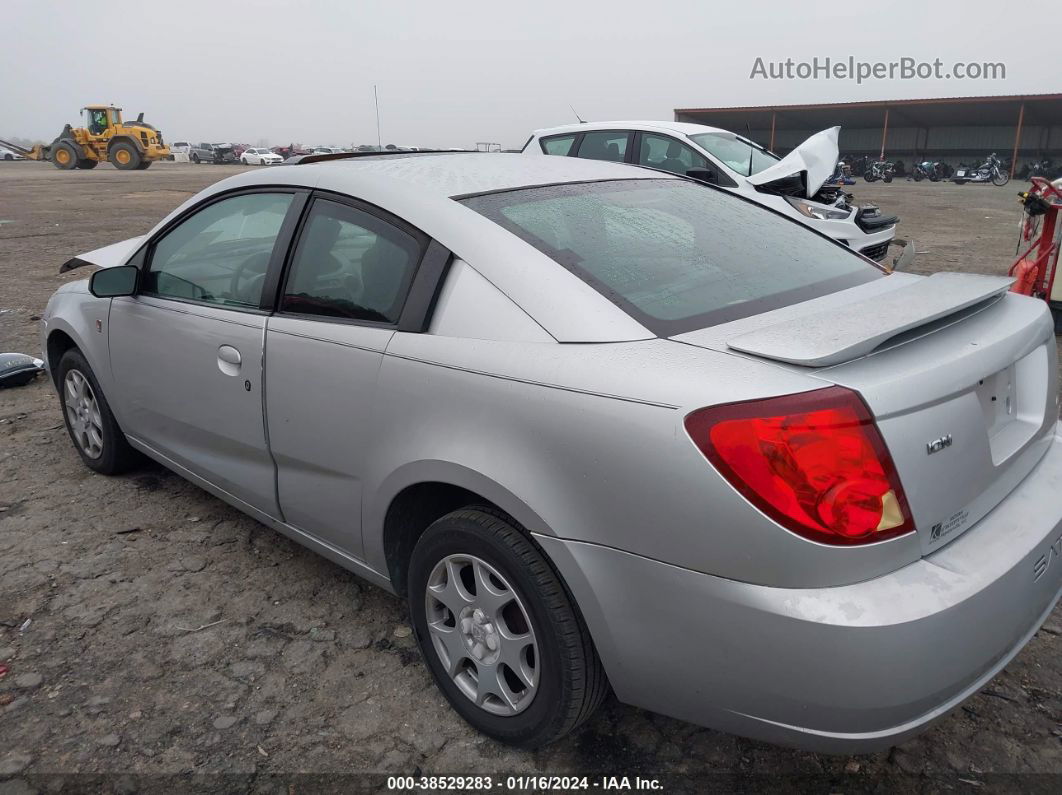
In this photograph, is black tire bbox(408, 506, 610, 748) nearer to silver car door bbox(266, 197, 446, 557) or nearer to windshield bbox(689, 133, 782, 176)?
silver car door bbox(266, 197, 446, 557)

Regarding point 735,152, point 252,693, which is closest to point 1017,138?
point 735,152

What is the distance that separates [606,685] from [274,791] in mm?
874

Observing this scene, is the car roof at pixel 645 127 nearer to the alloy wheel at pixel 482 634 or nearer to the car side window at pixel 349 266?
the car side window at pixel 349 266

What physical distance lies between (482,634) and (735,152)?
25.6 ft

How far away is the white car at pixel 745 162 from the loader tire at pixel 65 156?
32713 mm

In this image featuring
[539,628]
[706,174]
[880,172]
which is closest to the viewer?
[539,628]

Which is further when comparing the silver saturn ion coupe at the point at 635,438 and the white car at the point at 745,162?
the white car at the point at 745,162

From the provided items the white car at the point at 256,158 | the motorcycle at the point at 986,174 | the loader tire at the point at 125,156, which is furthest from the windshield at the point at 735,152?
the white car at the point at 256,158

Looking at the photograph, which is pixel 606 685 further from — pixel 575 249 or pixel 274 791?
pixel 575 249

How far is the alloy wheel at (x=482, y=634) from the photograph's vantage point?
6.51 feet

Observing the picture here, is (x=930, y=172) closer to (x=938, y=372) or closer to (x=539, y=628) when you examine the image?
(x=938, y=372)

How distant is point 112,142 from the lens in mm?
33938

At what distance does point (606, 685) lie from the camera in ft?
6.34

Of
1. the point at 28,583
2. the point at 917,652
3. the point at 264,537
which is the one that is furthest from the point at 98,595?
the point at 917,652
